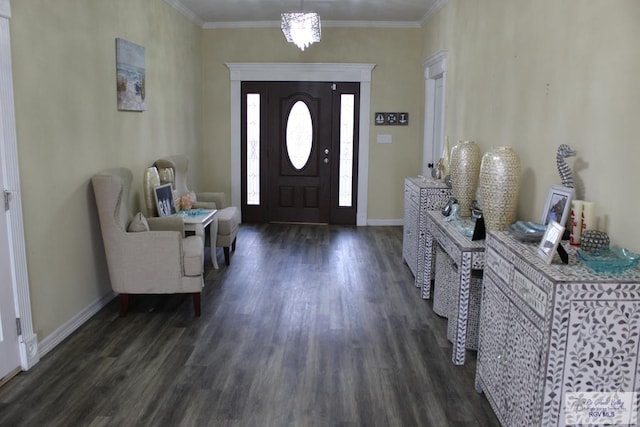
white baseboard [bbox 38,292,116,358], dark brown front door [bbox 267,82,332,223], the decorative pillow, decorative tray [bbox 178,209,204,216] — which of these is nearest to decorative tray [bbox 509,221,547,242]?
the decorative pillow

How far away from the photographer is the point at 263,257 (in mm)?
5723

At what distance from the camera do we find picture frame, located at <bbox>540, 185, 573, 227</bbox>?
2631mm

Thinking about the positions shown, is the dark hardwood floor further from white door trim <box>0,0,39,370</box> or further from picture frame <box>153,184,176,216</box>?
picture frame <box>153,184,176,216</box>

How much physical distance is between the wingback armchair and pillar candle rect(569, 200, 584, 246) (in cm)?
258

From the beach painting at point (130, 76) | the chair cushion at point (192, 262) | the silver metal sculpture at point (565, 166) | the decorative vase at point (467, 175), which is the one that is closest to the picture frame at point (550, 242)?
the silver metal sculpture at point (565, 166)

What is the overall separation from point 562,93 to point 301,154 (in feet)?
16.0

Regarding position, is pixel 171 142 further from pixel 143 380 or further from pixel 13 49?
pixel 143 380

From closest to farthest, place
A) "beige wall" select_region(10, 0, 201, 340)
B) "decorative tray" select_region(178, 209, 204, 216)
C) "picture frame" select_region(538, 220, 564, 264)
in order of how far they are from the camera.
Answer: "picture frame" select_region(538, 220, 564, 264)
"beige wall" select_region(10, 0, 201, 340)
"decorative tray" select_region(178, 209, 204, 216)

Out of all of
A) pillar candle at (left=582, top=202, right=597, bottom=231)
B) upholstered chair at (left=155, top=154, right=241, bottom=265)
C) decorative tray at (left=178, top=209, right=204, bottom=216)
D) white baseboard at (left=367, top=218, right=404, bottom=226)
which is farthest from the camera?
white baseboard at (left=367, top=218, right=404, bottom=226)

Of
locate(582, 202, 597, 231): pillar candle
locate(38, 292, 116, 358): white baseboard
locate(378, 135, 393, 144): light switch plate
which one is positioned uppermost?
locate(378, 135, 393, 144): light switch plate

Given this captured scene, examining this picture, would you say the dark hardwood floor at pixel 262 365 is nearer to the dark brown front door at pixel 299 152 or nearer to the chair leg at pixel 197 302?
the chair leg at pixel 197 302

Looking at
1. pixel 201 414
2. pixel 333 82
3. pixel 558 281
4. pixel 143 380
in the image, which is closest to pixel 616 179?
pixel 558 281

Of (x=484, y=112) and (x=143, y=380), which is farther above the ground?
(x=484, y=112)

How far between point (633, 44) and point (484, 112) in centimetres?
201
